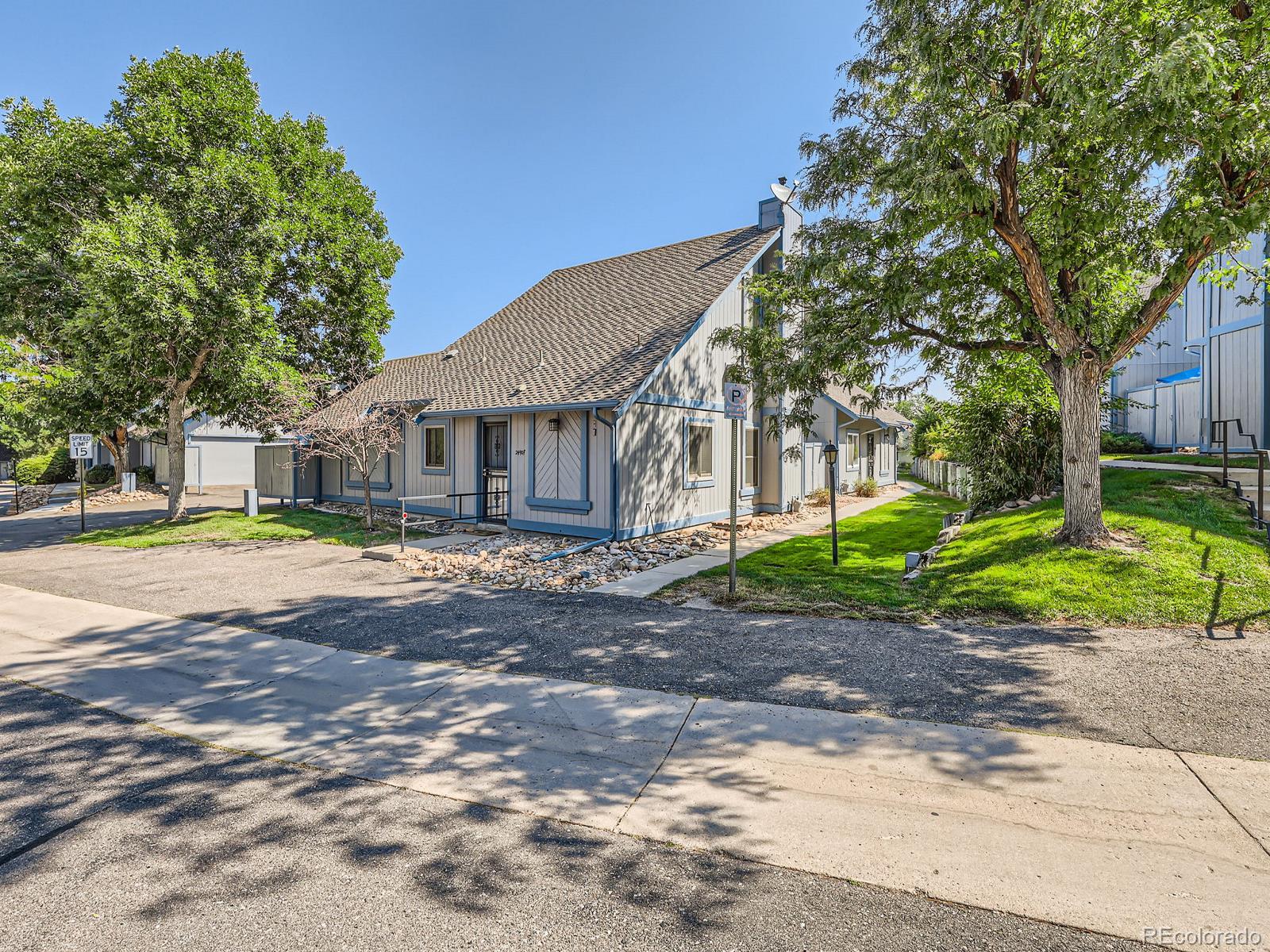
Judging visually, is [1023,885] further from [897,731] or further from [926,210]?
[926,210]

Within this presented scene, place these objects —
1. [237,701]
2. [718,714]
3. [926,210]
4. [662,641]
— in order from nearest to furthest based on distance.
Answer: [718,714] → [237,701] → [662,641] → [926,210]

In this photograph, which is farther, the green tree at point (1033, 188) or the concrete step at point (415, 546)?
the concrete step at point (415, 546)

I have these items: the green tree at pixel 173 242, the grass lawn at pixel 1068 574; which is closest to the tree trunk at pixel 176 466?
the green tree at pixel 173 242

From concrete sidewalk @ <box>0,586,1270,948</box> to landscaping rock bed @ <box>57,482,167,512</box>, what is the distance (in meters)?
20.7

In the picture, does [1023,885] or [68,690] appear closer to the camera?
[1023,885]

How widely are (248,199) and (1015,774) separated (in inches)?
722

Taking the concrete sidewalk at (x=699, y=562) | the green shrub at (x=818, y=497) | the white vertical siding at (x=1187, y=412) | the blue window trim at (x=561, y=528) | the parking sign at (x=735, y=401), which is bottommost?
the concrete sidewalk at (x=699, y=562)

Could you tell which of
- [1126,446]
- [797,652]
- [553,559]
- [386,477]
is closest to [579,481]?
[553,559]

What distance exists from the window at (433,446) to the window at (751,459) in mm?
7764

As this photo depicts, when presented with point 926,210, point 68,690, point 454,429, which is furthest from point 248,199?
point 926,210

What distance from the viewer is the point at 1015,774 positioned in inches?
138

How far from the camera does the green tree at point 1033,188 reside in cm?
632

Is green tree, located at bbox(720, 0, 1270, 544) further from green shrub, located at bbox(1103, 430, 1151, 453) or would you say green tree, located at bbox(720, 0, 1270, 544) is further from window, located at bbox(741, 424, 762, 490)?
green shrub, located at bbox(1103, 430, 1151, 453)

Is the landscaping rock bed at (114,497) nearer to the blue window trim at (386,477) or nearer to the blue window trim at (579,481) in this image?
the blue window trim at (386,477)
